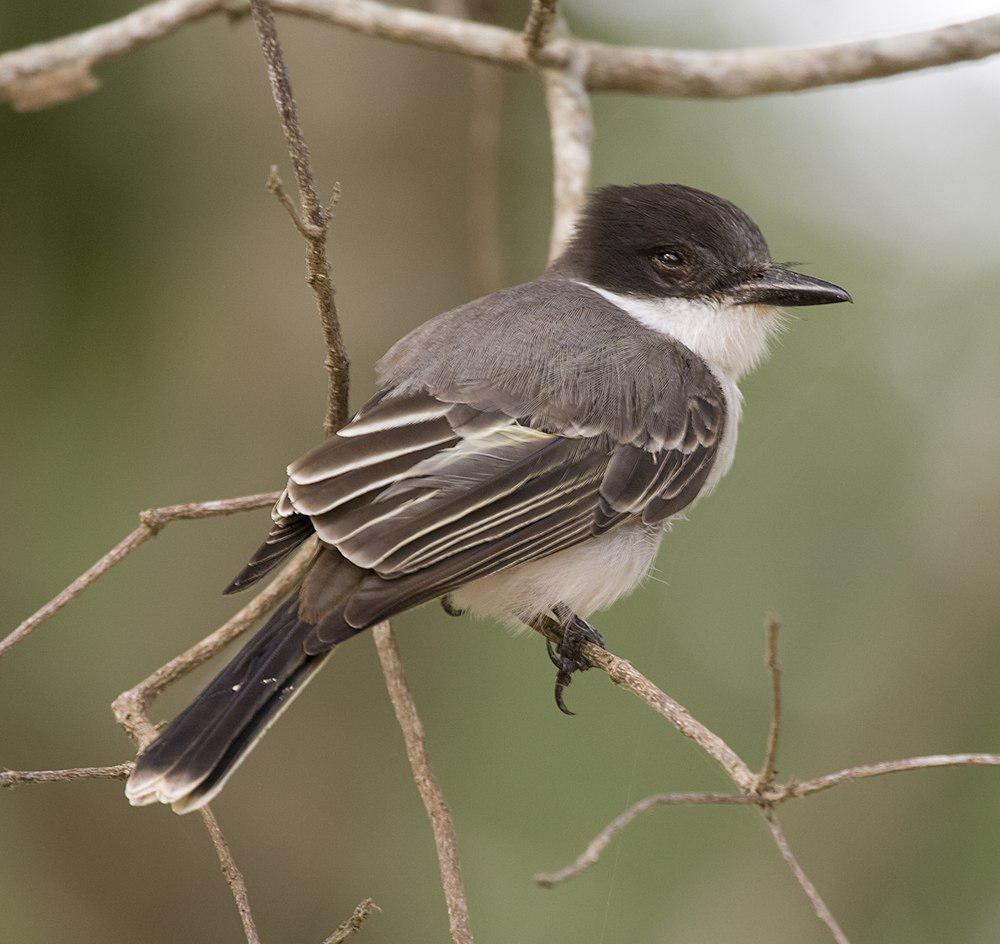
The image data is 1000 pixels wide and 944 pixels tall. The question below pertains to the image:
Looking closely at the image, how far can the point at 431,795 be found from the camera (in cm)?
260

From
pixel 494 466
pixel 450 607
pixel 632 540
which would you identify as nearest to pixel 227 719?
pixel 494 466

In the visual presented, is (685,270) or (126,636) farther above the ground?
(685,270)

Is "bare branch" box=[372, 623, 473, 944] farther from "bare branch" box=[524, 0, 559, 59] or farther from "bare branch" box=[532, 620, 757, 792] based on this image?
"bare branch" box=[524, 0, 559, 59]

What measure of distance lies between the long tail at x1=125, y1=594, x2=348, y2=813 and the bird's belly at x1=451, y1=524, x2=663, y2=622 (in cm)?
61

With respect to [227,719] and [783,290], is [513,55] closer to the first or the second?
[783,290]

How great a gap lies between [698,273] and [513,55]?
0.80m

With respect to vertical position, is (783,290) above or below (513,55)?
below

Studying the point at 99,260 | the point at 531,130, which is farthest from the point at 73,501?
the point at 531,130

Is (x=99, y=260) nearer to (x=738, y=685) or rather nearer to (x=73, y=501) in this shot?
(x=73, y=501)

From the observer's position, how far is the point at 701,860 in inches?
181

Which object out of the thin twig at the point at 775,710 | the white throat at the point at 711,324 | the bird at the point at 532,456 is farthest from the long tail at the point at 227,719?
the white throat at the point at 711,324

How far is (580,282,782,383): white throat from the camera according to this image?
3650mm

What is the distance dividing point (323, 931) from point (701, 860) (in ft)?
4.85

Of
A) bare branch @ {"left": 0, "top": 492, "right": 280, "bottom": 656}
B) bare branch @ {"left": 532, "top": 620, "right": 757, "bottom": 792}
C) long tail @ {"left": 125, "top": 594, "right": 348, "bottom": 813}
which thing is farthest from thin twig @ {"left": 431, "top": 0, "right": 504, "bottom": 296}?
long tail @ {"left": 125, "top": 594, "right": 348, "bottom": 813}
